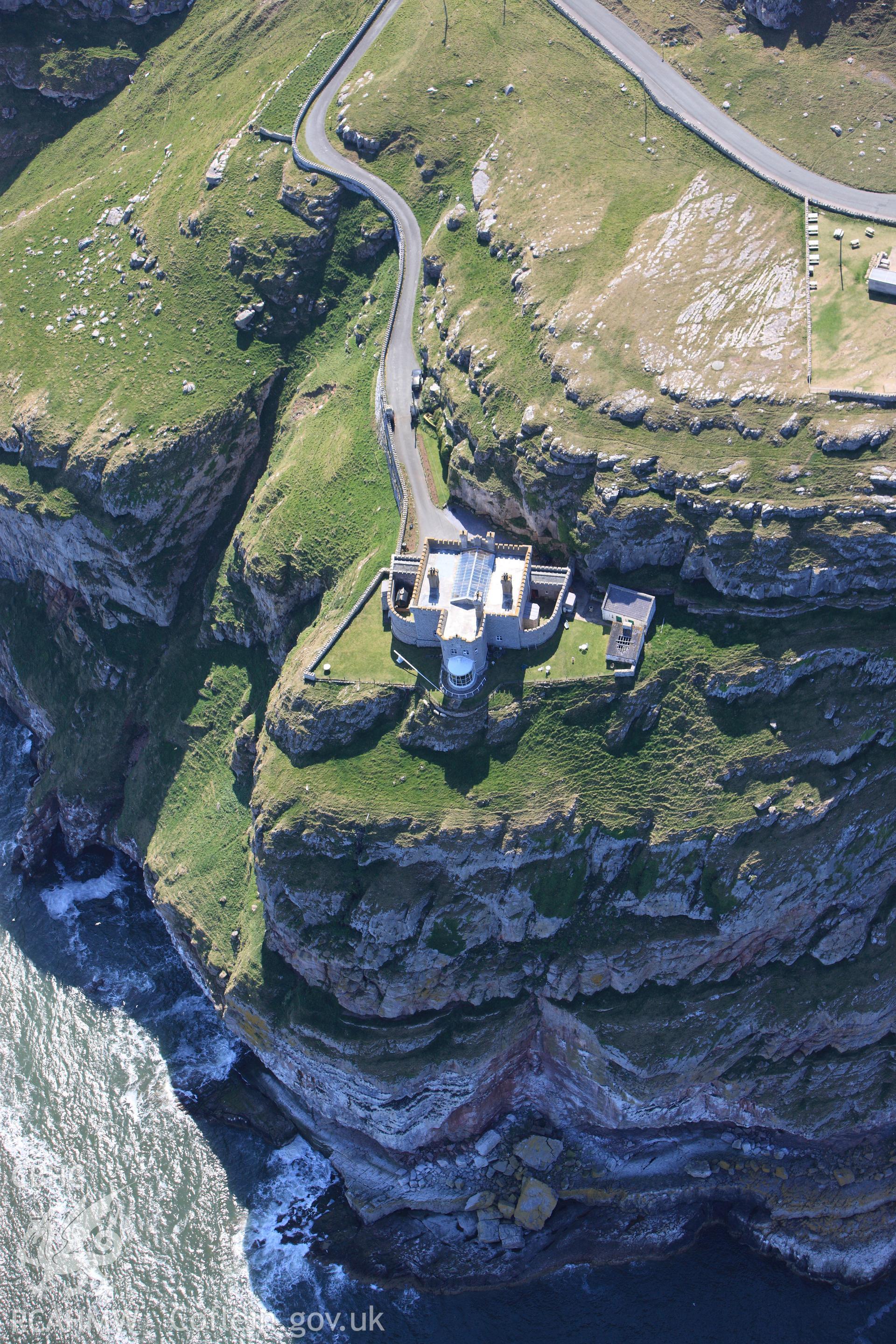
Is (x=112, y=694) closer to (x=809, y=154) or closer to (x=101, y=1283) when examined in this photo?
(x=101, y=1283)

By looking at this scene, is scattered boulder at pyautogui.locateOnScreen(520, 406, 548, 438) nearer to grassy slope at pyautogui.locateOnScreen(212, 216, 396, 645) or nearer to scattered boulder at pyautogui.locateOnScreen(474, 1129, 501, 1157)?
grassy slope at pyautogui.locateOnScreen(212, 216, 396, 645)

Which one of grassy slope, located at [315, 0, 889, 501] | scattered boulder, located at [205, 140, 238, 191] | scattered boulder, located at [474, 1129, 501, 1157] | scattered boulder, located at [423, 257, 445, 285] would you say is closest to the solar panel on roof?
grassy slope, located at [315, 0, 889, 501]

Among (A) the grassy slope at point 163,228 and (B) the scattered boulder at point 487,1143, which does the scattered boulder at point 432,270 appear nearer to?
(A) the grassy slope at point 163,228

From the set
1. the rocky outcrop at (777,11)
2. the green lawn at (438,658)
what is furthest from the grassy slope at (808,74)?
the green lawn at (438,658)

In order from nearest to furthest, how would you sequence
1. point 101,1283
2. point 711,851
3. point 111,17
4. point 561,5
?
1. point 711,851
2. point 101,1283
3. point 561,5
4. point 111,17

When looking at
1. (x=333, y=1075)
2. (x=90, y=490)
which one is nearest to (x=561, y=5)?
(x=90, y=490)

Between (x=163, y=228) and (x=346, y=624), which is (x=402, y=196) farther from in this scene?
(x=346, y=624)

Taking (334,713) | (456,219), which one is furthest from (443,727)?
(456,219)

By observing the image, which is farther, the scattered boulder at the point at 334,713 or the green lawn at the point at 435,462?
the green lawn at the point at 435,462
